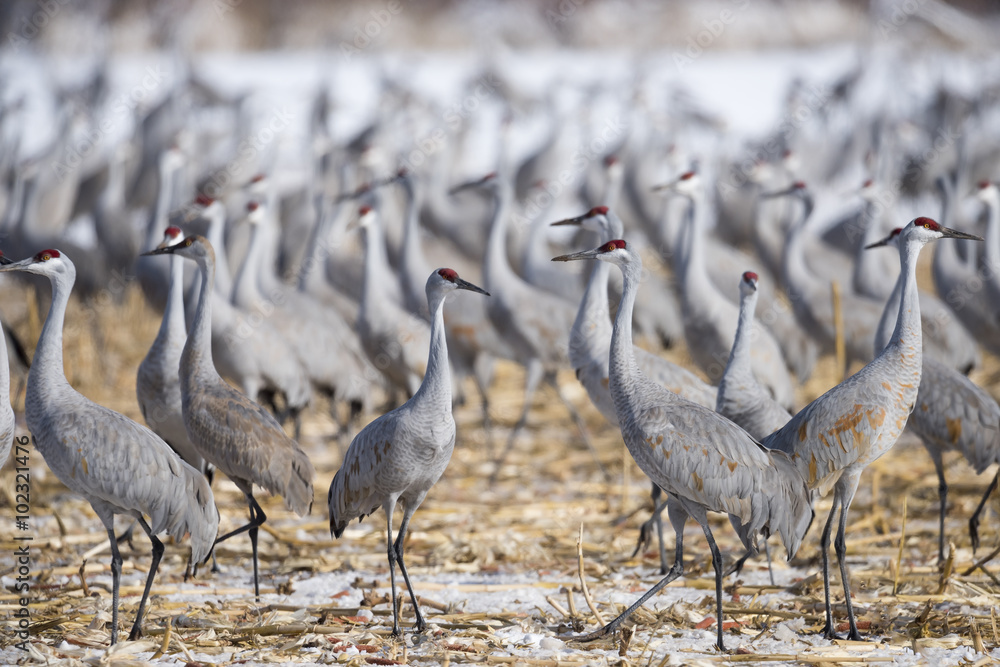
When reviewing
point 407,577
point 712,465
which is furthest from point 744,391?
point 407,577

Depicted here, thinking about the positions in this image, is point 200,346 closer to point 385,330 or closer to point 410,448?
point 410,448

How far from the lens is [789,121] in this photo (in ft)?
37.3

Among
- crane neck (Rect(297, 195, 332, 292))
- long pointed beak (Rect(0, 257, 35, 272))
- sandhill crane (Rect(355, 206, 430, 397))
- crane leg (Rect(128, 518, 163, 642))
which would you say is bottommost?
crane leg (Rect(128, 518, 163, 642))

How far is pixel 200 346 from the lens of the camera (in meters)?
4.14

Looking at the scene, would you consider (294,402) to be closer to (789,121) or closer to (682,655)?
(682,655)

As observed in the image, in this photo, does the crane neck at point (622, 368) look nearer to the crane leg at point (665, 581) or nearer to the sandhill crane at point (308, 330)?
the crane leg at point (665, 581)

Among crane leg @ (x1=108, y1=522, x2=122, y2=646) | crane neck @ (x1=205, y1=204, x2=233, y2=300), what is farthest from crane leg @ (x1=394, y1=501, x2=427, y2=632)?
crane neck @ (x1=205, y1=204, x2=233, y2=300)

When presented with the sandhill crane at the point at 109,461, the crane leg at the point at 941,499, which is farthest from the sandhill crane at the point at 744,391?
the sandhill crane at the point at 109,461

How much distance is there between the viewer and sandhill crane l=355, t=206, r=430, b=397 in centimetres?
575

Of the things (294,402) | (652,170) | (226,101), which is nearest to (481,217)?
(652,170)

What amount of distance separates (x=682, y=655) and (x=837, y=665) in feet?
1.44

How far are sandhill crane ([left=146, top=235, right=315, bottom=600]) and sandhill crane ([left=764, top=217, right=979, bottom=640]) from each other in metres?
1.67

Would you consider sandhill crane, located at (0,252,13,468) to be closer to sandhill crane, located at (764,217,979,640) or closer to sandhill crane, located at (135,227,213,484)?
sandhill crane, located at (135,227,213,484)

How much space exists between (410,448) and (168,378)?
50.2 inches
